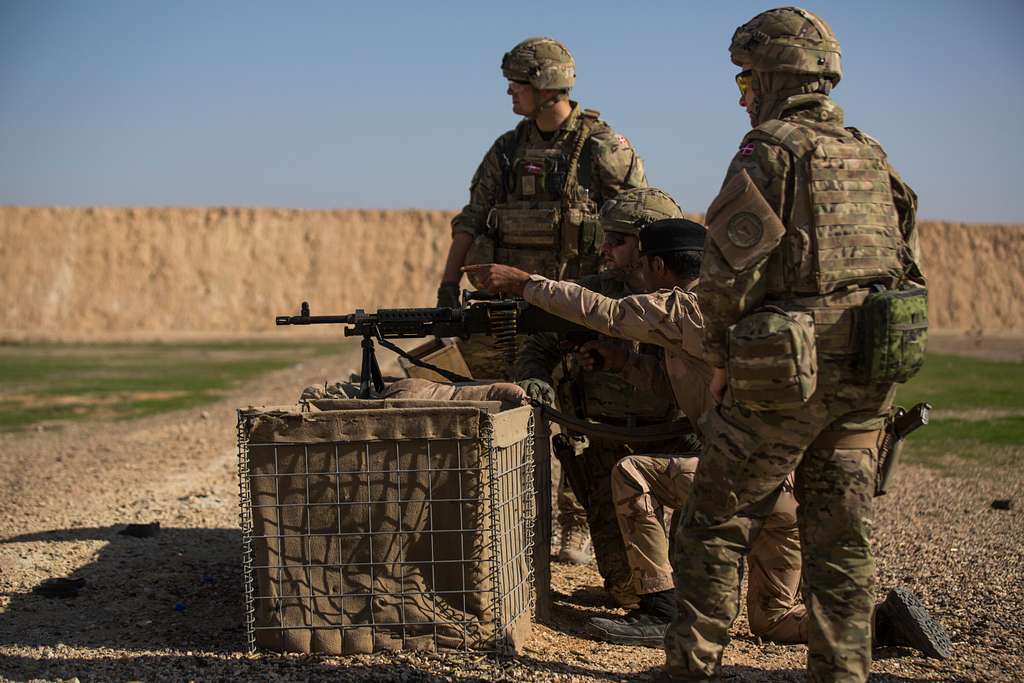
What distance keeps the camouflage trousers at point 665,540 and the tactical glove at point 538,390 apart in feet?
1.65

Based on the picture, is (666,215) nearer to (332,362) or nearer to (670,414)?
(670,414)

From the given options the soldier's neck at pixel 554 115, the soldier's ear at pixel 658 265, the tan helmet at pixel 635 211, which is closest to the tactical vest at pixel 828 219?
the soldier's ear at pixel 658 265

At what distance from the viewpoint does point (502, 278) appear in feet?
17.0

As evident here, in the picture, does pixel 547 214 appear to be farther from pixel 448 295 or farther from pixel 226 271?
pixel 226 271

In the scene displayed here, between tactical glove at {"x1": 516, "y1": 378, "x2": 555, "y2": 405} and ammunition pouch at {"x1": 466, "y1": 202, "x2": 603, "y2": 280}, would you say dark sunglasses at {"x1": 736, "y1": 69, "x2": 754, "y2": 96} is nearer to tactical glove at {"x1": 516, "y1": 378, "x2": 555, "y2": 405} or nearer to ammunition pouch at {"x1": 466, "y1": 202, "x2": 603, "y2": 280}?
Result: tactical glove at {"x1": 516, "y1": 378, "x2": 555, "y2": 405}

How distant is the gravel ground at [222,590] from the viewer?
4.32 meters

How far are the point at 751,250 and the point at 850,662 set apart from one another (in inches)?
54.5

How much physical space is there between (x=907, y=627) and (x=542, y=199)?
11.2 feet

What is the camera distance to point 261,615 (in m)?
4.42

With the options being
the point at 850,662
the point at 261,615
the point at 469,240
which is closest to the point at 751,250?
the point at 850,662

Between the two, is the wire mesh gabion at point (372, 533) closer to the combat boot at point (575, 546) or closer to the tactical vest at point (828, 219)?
the tactical vest at point (828, 219)

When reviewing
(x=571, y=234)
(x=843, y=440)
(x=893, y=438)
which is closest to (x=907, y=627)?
(x=893, y=438)

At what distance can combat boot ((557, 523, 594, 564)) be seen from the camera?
21.5ft

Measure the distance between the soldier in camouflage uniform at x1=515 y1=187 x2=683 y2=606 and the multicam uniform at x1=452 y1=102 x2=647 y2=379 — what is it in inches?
46.2
